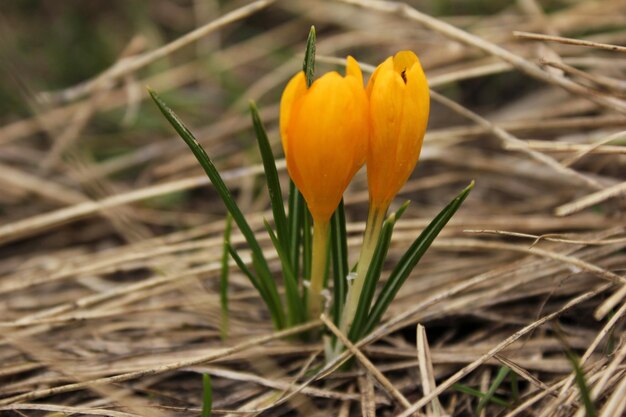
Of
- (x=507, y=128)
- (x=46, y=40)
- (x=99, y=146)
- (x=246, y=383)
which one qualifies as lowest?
A: (x=246, y=383)

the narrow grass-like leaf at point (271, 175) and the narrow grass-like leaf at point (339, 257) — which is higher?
the narrow grass-like leaf at point (271, 175)

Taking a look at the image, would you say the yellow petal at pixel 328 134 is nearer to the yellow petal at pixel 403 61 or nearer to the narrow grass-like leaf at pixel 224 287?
the yellow petal at pixel 403 61

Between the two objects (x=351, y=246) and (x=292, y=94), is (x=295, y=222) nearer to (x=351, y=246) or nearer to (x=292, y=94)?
(x=292, y=94)

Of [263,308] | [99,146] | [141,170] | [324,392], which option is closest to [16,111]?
[99,146]

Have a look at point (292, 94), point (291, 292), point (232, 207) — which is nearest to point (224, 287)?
point (291, 292)

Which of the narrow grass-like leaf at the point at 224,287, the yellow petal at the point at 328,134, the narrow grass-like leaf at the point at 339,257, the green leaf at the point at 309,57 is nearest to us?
the yellow petal at the point at 328,134

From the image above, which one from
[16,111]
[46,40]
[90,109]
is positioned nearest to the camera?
[90,109]

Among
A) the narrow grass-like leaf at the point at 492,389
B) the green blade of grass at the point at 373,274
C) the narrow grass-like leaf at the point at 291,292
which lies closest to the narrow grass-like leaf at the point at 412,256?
the green blade of grass at the point at 373,274

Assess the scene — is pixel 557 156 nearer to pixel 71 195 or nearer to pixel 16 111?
pixel 71 195
